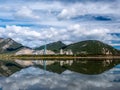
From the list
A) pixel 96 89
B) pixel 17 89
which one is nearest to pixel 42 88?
A: pixel 17 89

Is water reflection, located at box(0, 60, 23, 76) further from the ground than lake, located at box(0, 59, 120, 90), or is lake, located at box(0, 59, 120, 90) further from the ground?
lake, located at box(0, 59, 120, 90)

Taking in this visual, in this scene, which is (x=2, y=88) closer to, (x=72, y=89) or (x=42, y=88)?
(x=42, y=88)

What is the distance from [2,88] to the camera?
109 ft

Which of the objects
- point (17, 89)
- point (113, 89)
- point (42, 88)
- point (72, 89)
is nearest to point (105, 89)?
point (113, 89)

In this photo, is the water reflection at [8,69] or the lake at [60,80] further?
the water reflection at [8,69]

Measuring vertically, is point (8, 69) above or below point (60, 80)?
below

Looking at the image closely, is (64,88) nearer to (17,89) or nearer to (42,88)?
(42,88)

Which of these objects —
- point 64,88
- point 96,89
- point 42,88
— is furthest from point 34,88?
point 96,89

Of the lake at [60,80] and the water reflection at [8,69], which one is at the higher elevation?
the lake at [60,80]

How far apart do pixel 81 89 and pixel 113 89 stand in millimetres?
3710

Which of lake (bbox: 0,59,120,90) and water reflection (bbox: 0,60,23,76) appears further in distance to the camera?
water reflection (bbox: 0,60,23,76)

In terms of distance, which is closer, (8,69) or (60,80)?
(60,80)

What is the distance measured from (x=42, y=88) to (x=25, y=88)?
6.34 feet

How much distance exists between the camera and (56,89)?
33500mm
